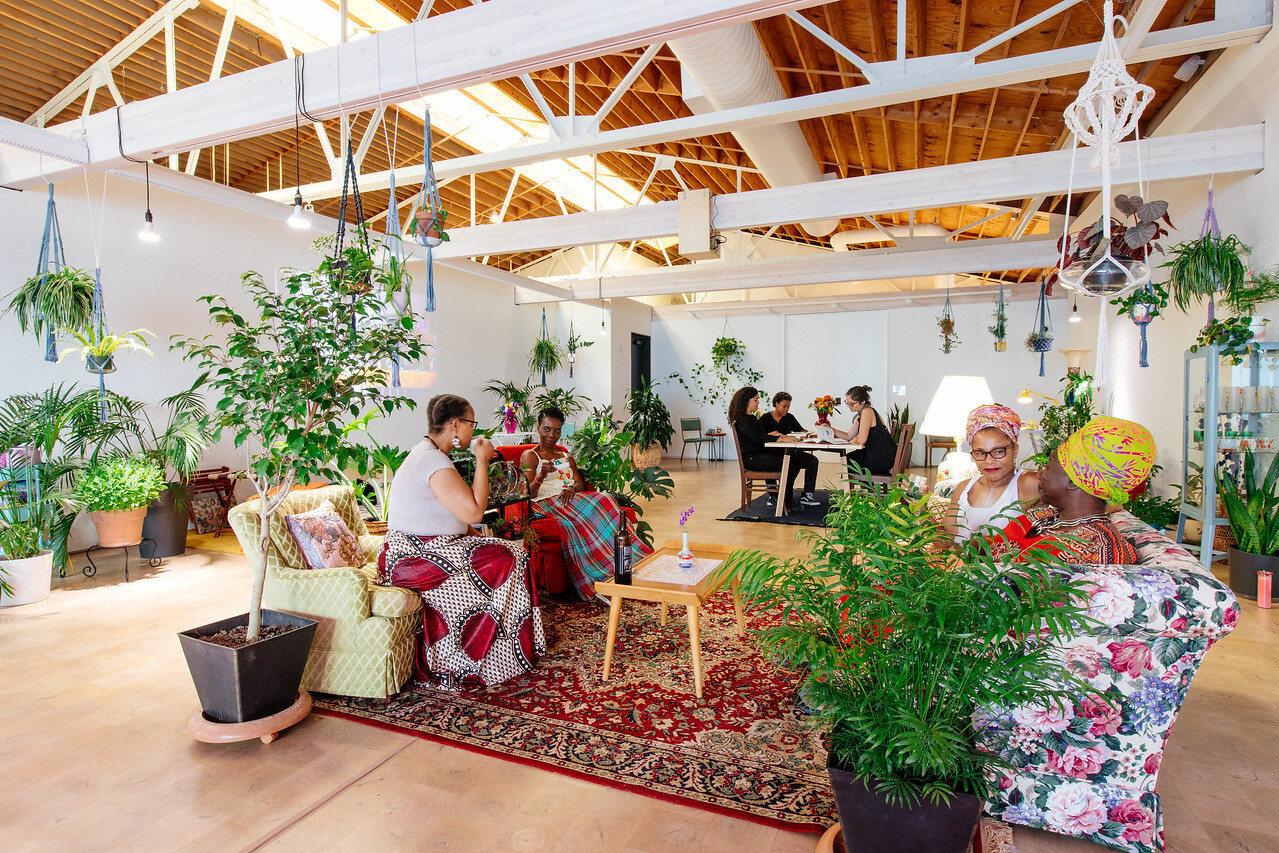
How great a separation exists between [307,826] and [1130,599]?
2419 millimetres

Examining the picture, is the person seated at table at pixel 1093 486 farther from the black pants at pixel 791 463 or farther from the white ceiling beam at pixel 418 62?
the black pants at pixel 791 463

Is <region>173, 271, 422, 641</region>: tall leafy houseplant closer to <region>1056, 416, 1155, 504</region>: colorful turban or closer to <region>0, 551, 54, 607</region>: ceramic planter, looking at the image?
<region>1056, 416, 1155, 504</region>: colorful turban

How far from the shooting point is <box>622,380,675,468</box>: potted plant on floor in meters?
11.8

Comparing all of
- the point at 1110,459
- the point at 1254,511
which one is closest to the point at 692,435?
the point at 1254,511

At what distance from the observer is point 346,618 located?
112 inches

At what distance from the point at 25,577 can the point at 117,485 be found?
35.8 inches

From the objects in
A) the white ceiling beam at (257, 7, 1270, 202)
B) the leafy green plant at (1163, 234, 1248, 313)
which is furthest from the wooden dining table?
the white ceiling beam at (257, 7, 1270, 202)

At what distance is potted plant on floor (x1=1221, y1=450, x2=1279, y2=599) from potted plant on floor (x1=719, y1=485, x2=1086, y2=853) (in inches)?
144

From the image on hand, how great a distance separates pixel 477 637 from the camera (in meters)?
3.02

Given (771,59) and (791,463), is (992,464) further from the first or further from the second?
(791,463)

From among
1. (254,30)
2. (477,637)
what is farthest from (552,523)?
(254,30)

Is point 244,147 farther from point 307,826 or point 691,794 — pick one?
point 691,794

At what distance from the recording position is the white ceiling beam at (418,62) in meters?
2.90

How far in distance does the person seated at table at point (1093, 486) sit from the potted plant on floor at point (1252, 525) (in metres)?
2.96
